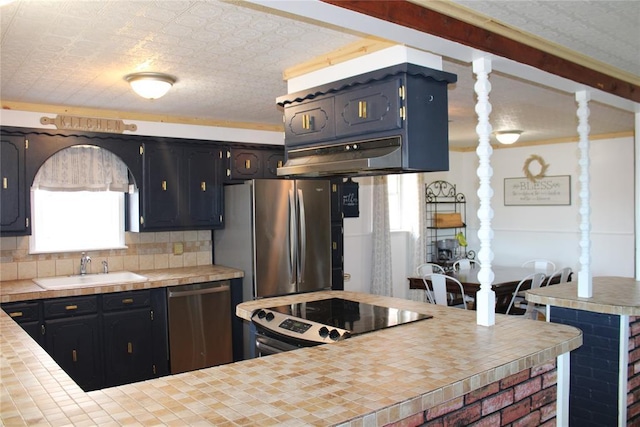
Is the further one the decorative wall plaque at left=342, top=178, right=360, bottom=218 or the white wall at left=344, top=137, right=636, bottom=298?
the white wall at left=344, top=137, right=636, bottom=298

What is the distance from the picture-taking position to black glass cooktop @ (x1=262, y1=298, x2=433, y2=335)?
2490 millimetres

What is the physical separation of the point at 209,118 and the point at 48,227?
1.74m

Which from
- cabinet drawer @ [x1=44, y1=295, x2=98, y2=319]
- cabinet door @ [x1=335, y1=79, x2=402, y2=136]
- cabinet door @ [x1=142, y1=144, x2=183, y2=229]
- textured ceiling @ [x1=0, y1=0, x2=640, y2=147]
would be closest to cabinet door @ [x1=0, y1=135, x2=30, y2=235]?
textured ceiling @ [x1=0, y1=0, x2=640, y2=147]

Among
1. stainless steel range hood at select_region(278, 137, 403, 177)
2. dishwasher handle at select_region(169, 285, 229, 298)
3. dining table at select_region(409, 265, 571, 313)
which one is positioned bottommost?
dining table at select_region(409, 265, 571, 313)

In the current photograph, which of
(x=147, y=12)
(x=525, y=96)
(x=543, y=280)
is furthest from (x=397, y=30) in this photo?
(x=543, y=280)

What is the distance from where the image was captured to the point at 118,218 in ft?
16.0

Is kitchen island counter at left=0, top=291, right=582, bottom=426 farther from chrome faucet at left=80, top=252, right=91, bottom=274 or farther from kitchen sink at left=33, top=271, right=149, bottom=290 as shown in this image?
chrome faucet at left=80, top=252, right=91, bottom=274

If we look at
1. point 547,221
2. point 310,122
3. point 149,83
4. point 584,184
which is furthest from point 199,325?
point 547,221

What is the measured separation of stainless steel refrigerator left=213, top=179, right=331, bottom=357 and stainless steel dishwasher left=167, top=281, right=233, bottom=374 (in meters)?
0.22

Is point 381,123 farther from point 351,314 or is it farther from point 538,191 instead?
point 538,191

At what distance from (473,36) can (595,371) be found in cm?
Answer: 217

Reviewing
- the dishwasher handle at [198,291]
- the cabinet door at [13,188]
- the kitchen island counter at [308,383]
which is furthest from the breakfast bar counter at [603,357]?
the cabinet door at [13,188]

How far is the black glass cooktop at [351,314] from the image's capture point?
2.49 meters

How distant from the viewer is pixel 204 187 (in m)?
5.00
